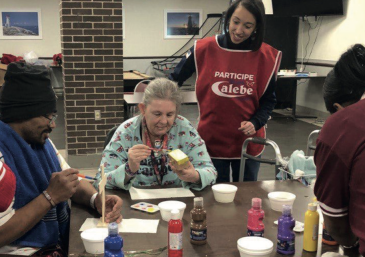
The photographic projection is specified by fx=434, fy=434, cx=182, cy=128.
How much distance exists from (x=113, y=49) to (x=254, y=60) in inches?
109

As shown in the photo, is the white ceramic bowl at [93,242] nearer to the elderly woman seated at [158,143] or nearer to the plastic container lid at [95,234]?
the plastic container lid at [95,234]

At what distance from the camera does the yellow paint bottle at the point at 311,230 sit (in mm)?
1541

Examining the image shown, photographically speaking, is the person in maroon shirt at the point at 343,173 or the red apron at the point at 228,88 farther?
the red apron at the point at 228,88

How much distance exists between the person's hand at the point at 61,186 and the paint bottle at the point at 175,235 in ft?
1.77

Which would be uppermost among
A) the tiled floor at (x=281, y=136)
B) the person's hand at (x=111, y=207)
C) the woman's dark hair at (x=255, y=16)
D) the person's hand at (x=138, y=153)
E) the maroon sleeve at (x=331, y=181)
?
the woman's dark hair at (x=255, y=16)

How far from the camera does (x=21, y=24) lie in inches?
453

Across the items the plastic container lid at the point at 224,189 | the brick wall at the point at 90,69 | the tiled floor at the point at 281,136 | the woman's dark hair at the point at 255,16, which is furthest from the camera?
the tiled floor at the point at 281,136

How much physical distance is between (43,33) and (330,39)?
24.1 feet

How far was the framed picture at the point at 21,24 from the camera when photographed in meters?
11.5

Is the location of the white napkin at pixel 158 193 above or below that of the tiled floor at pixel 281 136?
above

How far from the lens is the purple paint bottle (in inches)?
59.3

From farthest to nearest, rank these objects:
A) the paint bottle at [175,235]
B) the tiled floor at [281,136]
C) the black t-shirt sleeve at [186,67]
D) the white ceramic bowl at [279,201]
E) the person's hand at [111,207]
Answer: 1. the tiled floor at [281,136]
2. the black t-shirt sleeve at [186,67]
3. the white ceramic bowl at [279,201]
4. the person's hand at [111,207]
5. the paint bottle at [175,235]

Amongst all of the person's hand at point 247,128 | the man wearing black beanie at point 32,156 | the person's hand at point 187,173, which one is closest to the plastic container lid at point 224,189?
the person's hand at point 187,173

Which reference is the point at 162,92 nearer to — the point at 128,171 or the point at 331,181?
the point at 128,171
